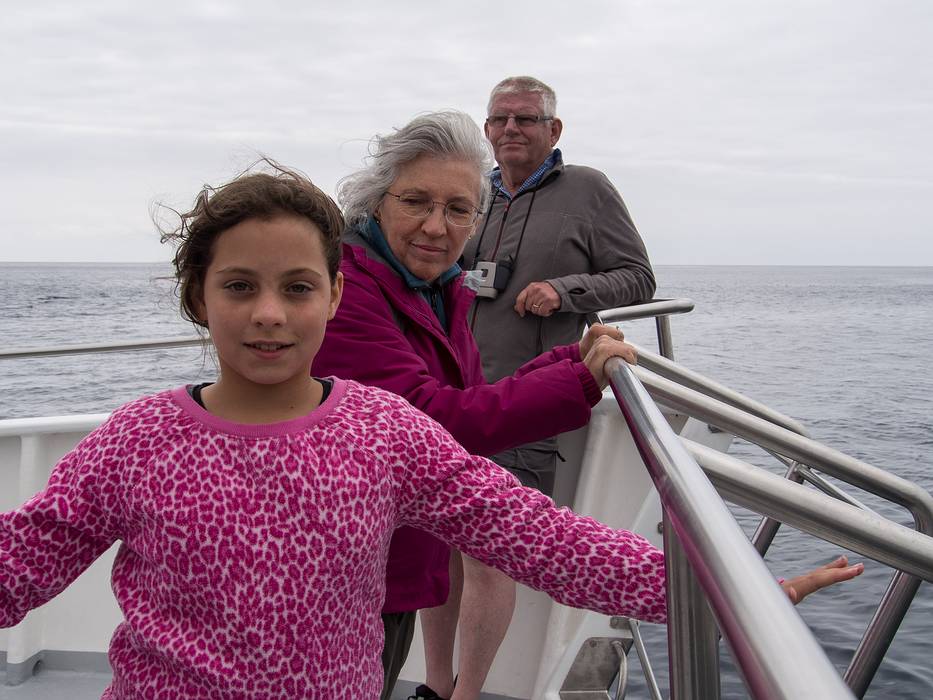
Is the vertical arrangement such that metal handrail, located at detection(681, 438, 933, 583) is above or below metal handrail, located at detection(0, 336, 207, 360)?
above

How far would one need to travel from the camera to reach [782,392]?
49.0ft

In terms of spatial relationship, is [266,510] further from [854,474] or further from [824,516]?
[854,474]

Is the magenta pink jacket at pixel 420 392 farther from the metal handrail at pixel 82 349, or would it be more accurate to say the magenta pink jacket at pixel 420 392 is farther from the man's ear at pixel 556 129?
the man's ear at pixel 556 129

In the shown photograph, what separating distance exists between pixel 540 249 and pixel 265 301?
184cm

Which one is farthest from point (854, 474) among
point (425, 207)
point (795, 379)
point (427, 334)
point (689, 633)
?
point (795, 379)

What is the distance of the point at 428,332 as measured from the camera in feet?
5.82

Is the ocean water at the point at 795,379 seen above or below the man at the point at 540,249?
below

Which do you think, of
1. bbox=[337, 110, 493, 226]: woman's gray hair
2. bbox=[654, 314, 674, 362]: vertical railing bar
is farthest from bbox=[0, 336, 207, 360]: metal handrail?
bbox=[654, 314, 674, 362]: vertical railing bar

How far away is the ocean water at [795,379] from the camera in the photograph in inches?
235

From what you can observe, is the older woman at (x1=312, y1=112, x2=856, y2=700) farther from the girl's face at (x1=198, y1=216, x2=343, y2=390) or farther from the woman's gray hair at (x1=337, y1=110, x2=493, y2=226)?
the girl's face at (x1=198, y1=216, x2=343, y2=390)

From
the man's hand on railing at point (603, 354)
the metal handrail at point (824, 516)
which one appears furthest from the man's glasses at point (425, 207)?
the metal handrail at point (824, 516)

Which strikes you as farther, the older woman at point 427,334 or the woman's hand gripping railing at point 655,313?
the woman's hand gripping railing at point 655,313

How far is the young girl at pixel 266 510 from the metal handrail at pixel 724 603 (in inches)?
14.5

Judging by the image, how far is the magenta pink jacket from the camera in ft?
5.33
